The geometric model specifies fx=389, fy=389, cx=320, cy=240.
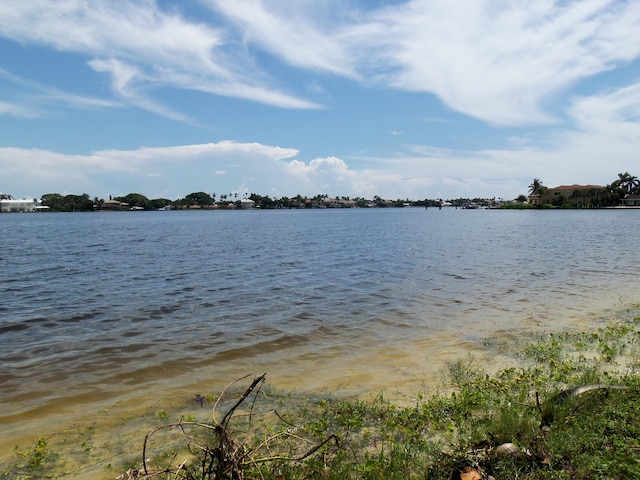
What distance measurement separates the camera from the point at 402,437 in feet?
18.9

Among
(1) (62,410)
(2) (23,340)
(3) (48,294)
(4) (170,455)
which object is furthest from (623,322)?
(3) (48,294)

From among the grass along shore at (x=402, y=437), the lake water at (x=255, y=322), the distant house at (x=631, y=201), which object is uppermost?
the distant house at (x=631, y=201)

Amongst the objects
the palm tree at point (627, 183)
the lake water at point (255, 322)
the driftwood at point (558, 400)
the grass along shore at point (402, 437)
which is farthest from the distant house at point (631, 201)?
the driftwood at point (558, 400)

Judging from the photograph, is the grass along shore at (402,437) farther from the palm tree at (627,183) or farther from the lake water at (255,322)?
the palm tree at (627,183)

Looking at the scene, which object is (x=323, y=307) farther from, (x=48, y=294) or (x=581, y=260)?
(x=581, y=260)

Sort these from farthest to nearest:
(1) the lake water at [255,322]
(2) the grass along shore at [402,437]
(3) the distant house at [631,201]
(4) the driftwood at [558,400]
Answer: (3) the distant house at [631,201]
(1) the lake water at [255,322]
(4) the driftwood at [558,400]
(2) the grass along shore at [402,437]

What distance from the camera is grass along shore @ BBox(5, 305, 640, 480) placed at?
171 inches

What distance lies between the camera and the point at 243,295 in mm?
17844

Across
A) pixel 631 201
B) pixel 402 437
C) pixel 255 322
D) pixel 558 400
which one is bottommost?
pixel 255 322

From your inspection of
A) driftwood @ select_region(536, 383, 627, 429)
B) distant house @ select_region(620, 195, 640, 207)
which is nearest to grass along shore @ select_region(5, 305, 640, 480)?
driftwood @ select_region(536, 383, 627, 429)

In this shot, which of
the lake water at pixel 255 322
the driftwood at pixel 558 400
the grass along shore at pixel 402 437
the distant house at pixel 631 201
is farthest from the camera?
the distant house at pixel 631 201

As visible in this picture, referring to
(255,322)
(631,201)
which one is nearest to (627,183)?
(631,201)

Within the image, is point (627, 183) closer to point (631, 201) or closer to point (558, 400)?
point (631, 201)

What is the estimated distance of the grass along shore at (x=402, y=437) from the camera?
4.33 metres
